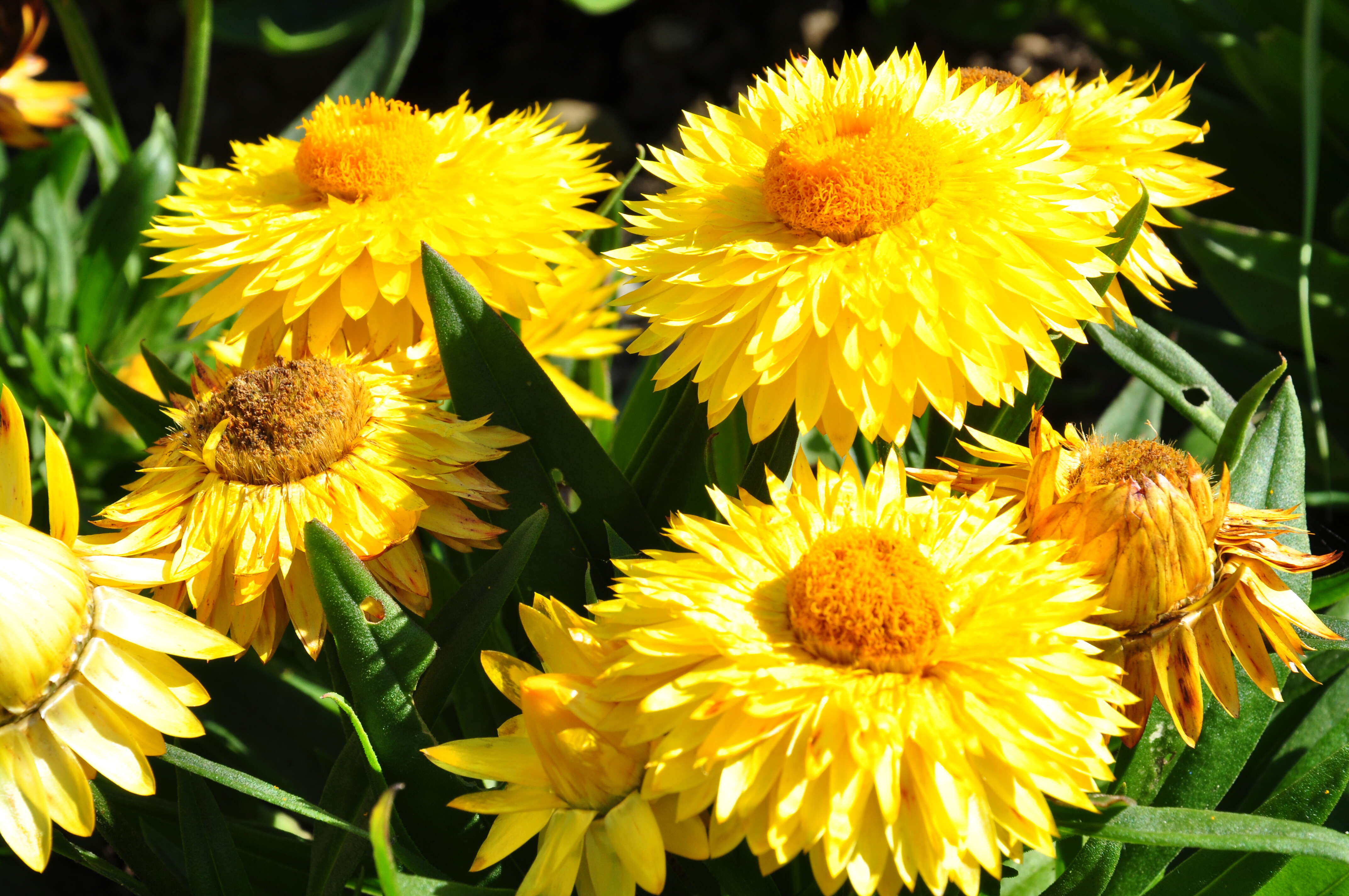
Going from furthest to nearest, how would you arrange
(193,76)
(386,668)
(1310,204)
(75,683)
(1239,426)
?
(193,76) → (1310,204) → (1239,426) → (386,668) → (75,683)

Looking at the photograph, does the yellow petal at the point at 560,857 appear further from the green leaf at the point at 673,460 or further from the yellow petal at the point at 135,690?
the green leaf at the point at 673,460

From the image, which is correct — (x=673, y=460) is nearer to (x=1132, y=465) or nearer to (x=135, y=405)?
(x=1132, y=465)

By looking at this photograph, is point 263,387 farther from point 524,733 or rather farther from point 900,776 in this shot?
point 900,776

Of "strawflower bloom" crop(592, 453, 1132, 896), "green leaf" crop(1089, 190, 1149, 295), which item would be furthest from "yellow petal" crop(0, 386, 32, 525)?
"green leaf" crop(1089, 190, 1149, 295)

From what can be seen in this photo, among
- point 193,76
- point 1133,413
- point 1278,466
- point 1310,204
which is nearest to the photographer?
point 1278,466

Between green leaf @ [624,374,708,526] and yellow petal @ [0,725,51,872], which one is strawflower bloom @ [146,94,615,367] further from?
yellow petal @ [0,725,51,872]

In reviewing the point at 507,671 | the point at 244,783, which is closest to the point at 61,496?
the point at 244,783
